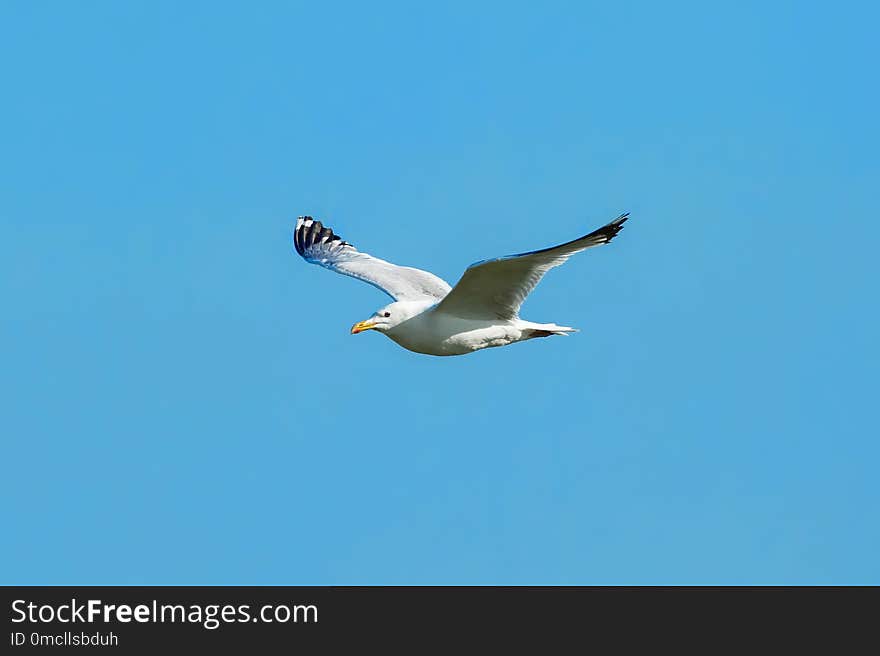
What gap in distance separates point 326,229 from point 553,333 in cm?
721

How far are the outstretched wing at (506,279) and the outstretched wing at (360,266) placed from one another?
89.4 inches

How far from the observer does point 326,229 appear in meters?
24.8

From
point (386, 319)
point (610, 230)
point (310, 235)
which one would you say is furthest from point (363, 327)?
point (310, 235)

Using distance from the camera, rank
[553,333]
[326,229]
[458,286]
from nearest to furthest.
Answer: [458,286] → [553,333] → [326,229]

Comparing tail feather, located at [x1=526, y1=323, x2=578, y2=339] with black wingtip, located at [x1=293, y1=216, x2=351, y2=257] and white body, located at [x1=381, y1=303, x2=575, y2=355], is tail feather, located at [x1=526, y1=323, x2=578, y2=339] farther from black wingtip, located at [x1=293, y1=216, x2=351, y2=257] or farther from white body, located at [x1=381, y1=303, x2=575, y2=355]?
black wingtip, located at [x1=293, y1=216, x2=351, y2=257]

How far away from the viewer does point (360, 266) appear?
2259 cm

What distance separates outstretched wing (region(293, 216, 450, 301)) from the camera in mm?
21141

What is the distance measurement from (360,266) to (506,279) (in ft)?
17.4

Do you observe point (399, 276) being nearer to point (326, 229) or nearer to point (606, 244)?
point (326, 229)
